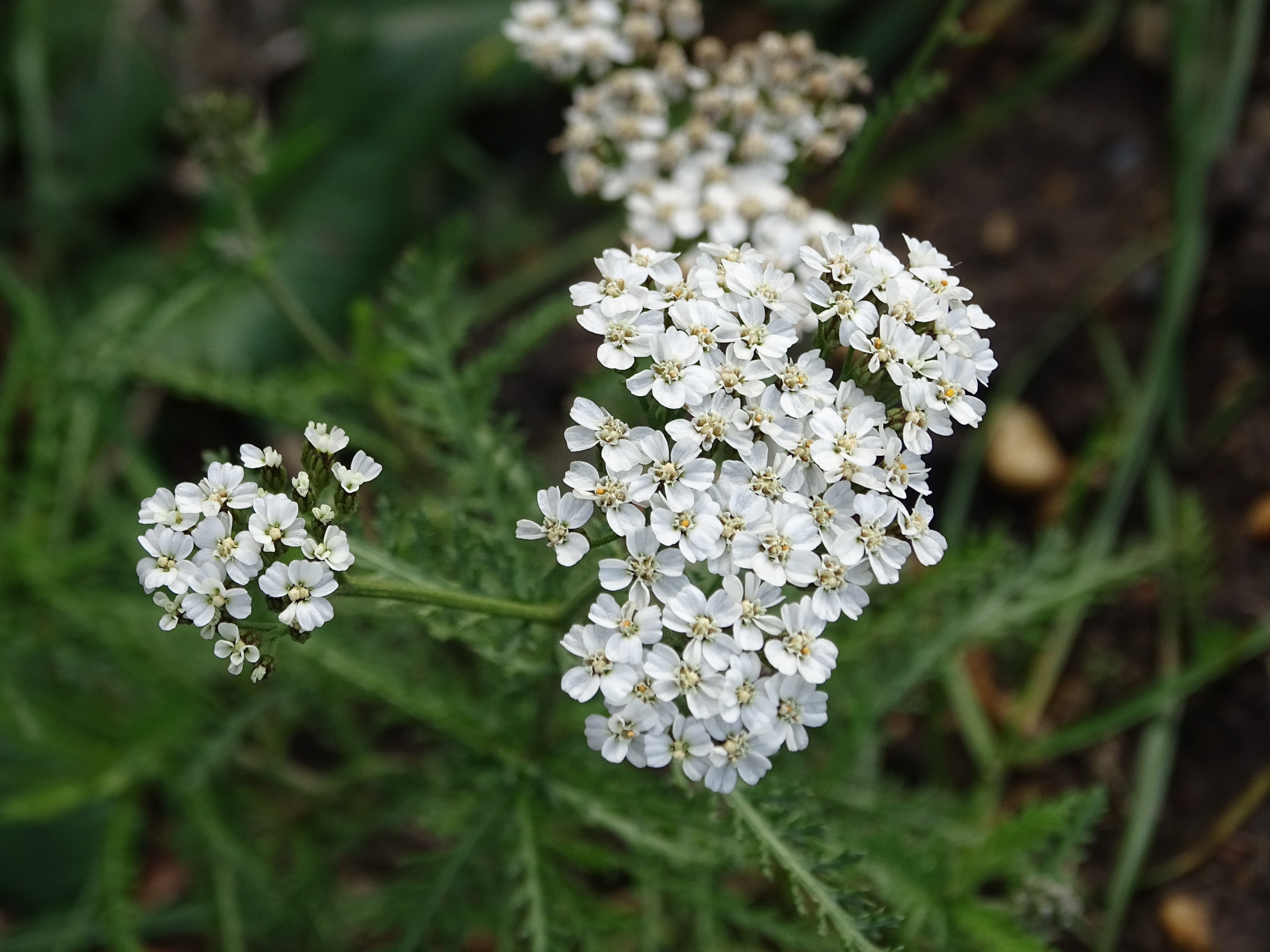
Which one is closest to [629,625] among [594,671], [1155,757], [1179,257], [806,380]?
[594,671]

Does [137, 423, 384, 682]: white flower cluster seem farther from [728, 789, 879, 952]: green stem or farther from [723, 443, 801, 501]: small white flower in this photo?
[728, 789, 879, 952]: green stem

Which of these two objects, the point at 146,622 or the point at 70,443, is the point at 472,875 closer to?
the point at 146,622

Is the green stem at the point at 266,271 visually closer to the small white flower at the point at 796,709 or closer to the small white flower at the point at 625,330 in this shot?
the small white flower at the point at 625,330

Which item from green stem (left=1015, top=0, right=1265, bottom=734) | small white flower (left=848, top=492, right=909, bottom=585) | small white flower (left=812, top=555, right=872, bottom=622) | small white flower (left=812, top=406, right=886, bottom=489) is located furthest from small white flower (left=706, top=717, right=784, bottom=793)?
green stem (left=1015, top=0, right=1265, bottom=734)

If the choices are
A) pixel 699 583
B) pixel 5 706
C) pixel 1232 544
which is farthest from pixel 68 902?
pixel 1232 544

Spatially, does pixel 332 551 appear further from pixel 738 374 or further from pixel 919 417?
pixel 919 417

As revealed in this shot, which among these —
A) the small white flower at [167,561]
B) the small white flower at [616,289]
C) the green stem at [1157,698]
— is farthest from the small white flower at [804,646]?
the green stem at [1157,698]
